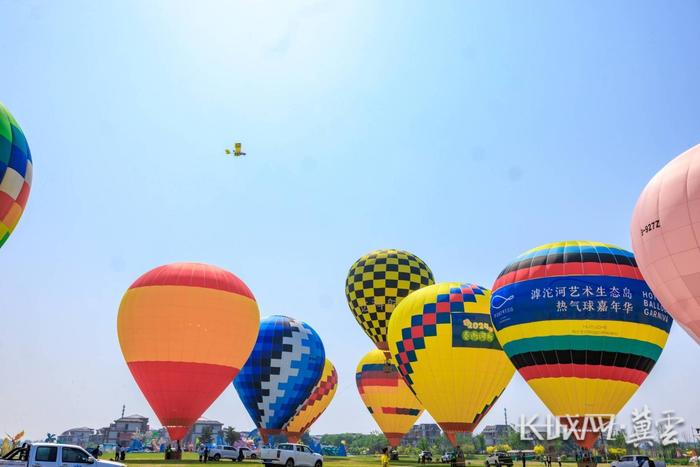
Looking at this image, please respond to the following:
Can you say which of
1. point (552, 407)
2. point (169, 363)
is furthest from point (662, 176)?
point (169, 363)

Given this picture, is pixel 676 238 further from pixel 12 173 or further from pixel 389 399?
pixel 389 399

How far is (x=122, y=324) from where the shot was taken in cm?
2758

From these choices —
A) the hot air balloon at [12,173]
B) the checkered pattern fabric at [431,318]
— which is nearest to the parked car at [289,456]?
the checkered pattern fabric at [431,318]

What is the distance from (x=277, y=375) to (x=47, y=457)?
71.8 feet

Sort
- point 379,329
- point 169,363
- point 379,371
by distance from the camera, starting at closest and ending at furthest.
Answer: point 169,363 < point 379,329 < point 379,371

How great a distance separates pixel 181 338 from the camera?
86.3 feet

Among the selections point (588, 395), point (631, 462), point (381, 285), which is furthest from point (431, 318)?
point (631, 462)

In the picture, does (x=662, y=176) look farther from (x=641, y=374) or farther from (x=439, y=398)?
(x=439, y=398)

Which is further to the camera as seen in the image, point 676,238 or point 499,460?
point 499,460

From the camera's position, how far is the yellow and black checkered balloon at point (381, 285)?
126ft

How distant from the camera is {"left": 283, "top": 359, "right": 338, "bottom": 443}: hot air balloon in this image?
40.9 meters

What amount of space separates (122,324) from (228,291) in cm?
526

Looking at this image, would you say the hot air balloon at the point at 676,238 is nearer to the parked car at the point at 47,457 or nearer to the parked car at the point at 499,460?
the parked car at the point at 47,457

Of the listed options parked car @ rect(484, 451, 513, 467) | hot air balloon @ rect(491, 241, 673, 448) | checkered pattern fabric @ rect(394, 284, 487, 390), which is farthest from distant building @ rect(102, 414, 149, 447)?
hot air balloon @ rect(491, 241, 673, 448)
